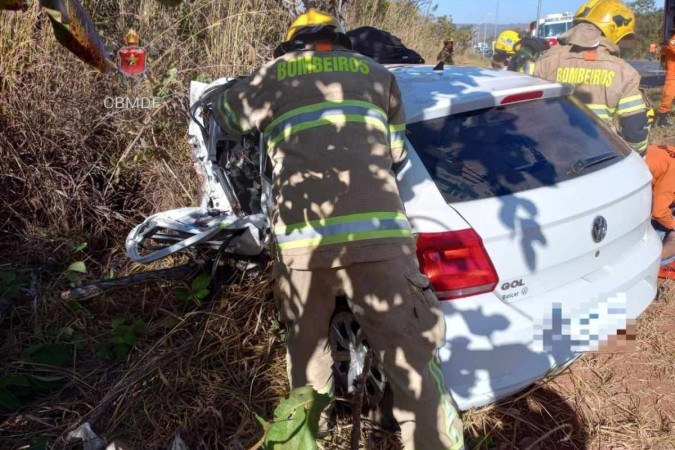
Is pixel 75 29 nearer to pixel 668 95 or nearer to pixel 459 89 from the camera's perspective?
pixel 459 89

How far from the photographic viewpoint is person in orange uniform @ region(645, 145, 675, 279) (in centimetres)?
392

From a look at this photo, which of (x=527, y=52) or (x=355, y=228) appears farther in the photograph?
(x=527, y=52)

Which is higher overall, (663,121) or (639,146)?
(639,146)

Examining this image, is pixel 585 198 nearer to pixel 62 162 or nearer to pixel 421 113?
pixel 421 113

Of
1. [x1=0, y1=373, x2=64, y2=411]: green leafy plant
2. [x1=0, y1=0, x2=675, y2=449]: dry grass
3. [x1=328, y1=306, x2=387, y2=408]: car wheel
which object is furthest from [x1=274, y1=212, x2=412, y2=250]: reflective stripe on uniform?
[x1=0, y1=373, x2=64, y2=411]: green leafy plant

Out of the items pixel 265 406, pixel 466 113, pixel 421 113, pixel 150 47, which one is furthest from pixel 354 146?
pixel 150 47

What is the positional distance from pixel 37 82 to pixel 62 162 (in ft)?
2.07

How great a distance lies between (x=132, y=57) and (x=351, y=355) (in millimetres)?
3648

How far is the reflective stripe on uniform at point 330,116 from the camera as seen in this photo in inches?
86.7

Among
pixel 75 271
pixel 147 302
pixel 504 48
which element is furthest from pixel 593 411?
pixel 504 48

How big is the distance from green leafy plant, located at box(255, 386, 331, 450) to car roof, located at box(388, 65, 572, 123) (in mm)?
1407

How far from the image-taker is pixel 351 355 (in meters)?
2.55

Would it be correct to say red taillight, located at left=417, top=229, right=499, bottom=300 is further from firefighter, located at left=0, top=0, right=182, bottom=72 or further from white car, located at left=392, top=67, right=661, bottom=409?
firefighter, located at left=0, top=0, right=182, bottom=72

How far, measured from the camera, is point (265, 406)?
281 cm
